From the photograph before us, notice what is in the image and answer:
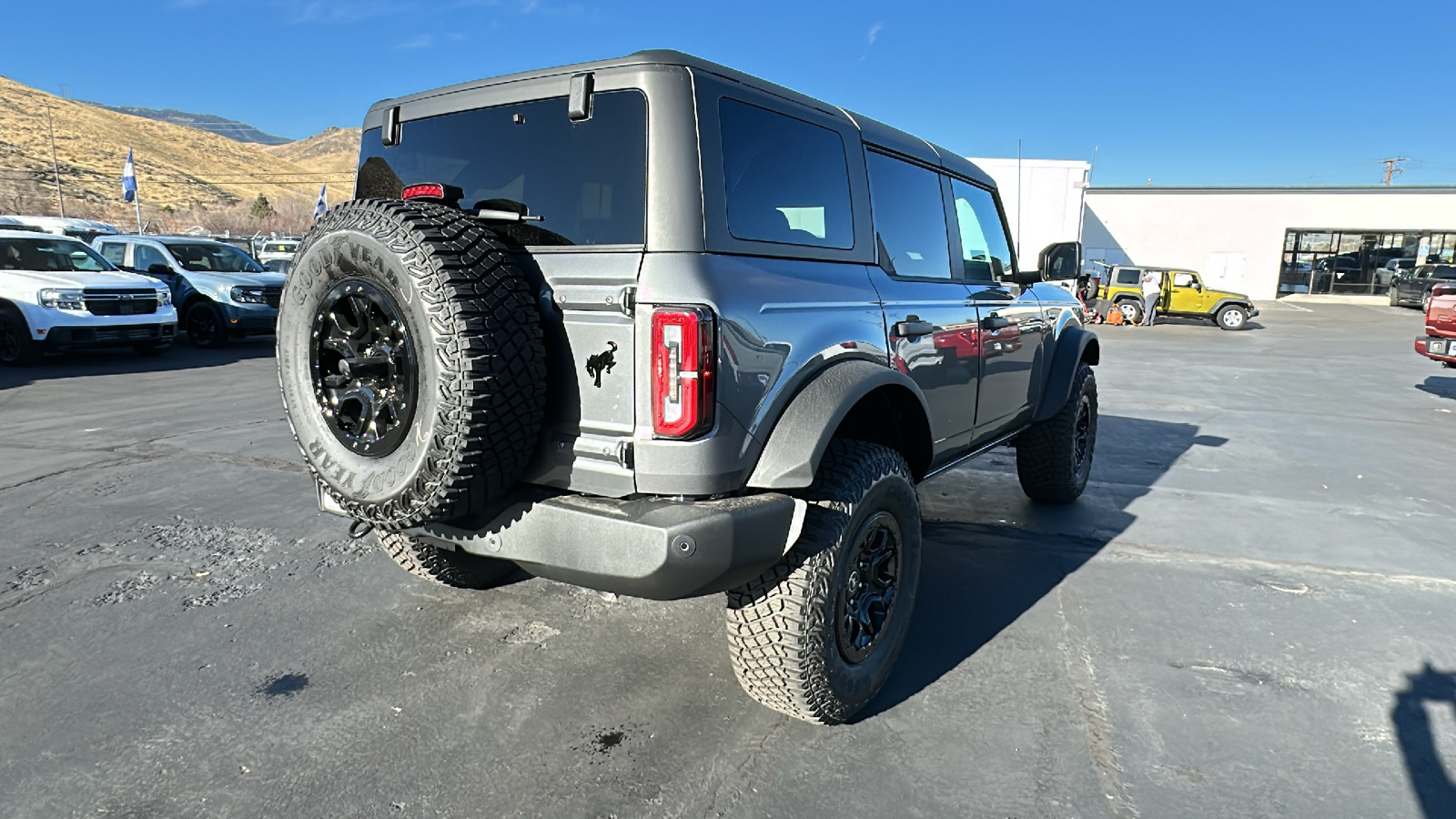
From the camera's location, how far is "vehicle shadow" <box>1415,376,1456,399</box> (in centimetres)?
1003

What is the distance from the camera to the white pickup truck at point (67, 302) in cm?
976

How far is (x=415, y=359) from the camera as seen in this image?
2.11 metres

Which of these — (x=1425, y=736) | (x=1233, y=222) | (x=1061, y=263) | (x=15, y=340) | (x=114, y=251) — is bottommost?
(x=1425, y=736)

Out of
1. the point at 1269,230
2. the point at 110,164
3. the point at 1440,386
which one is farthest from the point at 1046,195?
the point at 110,164

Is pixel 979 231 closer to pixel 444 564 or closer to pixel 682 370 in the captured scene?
pixel 682 370

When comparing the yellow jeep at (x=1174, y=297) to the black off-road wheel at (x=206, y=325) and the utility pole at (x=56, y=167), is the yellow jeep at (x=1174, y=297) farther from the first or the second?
the utility pole at (x=56, y=167)

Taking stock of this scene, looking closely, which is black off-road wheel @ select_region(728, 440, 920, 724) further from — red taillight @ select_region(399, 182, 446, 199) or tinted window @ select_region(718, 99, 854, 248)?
red taillight @ select_region(399, 182, 446, 199)

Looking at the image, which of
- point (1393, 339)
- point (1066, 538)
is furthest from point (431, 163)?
point (1393, 339)

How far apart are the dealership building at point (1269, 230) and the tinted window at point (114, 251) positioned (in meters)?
29.1

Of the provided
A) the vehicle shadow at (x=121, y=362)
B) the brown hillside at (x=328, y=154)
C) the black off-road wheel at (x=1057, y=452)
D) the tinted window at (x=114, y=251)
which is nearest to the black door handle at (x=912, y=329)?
the black off-road wheel at (x=1057, y=452)

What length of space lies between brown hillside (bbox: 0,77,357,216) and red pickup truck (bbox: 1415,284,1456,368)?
198 feet

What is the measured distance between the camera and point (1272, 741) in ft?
8.14

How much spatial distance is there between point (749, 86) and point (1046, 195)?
2689cm

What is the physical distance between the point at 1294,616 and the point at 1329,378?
10104 mm
